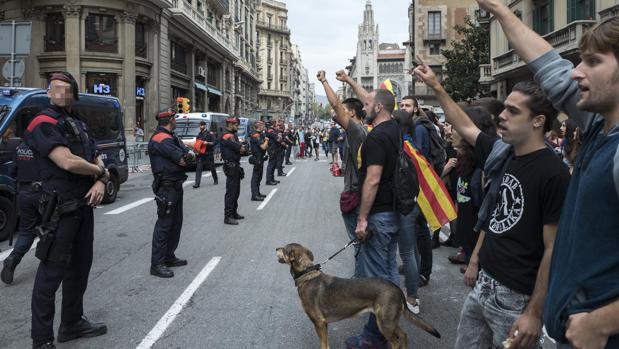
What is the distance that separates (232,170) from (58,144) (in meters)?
5.91

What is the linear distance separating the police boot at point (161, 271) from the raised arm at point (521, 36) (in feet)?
15.7

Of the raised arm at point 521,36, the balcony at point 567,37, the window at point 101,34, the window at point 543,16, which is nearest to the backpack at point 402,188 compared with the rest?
the raised arm at point 521,36

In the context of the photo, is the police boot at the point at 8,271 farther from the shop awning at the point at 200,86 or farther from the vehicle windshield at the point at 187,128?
the shop awning at the point at 200,86

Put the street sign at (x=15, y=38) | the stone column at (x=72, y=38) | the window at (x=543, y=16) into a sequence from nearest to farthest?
the street sign at (x=15, y=38)
the window at (x=543, y=16)
the stone column at (x=72, y=38)

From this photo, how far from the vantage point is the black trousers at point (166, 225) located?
5883 millimetres

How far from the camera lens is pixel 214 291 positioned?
5.21 meters

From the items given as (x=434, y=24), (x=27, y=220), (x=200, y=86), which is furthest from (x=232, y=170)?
(x=434, y=24)

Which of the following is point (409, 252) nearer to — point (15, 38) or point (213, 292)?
point (213, 292)

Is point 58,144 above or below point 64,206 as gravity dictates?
above

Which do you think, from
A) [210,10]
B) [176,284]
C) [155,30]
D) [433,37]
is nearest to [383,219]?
[176,284]

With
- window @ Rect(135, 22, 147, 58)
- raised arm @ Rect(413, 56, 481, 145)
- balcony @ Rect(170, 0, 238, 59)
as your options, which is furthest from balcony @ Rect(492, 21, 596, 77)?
balcony @ Rect(170, 0, 238, 59)

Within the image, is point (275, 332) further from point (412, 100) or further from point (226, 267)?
point (412, 100)

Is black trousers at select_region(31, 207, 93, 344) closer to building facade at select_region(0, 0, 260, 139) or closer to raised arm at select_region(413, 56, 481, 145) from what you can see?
raised arm at select_region(413, 56, 481, 145)

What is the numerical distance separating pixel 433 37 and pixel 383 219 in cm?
5491
